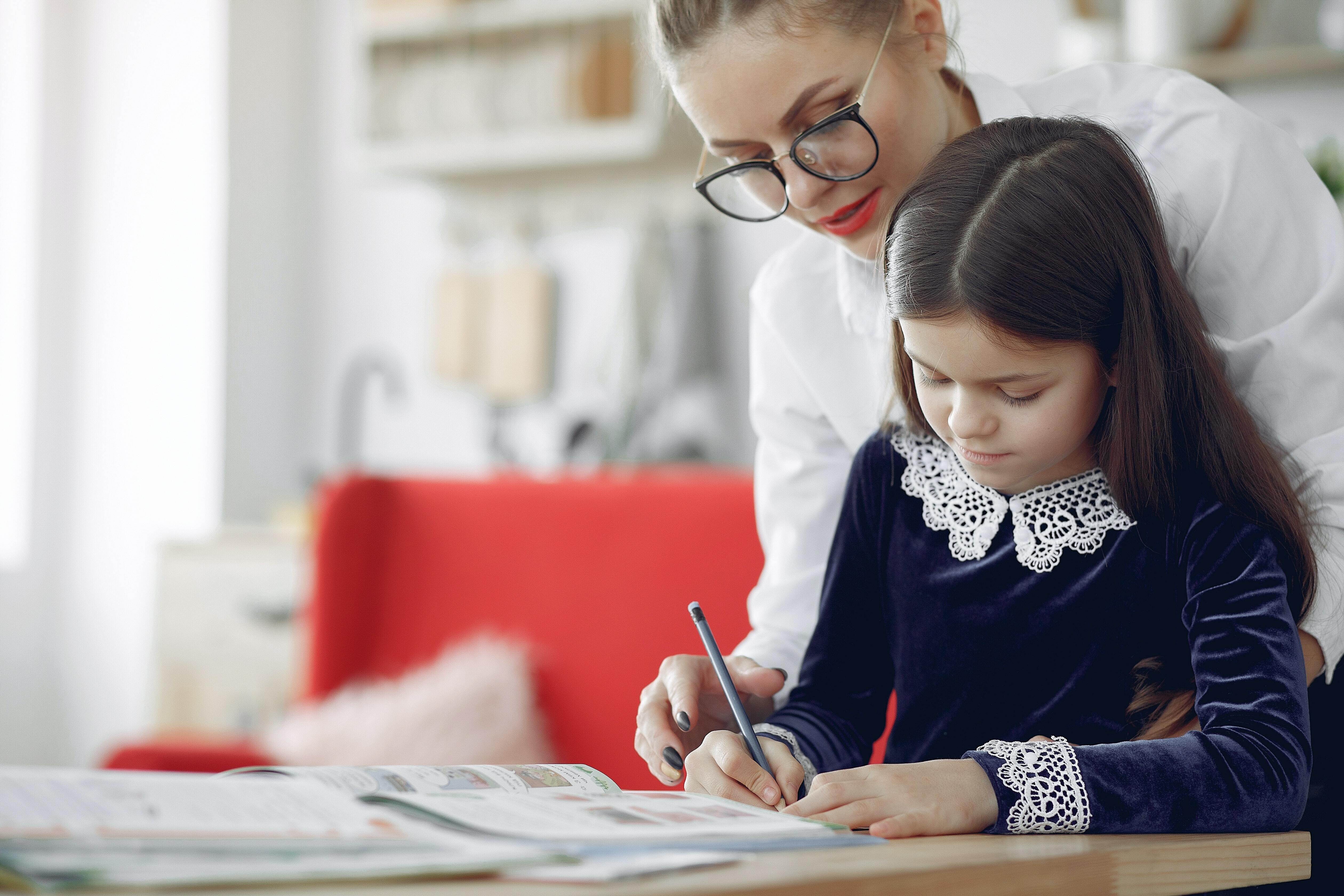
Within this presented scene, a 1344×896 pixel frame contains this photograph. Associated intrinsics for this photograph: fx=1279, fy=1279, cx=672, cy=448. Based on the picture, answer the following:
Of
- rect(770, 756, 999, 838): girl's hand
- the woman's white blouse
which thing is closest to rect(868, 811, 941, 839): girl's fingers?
rect(770, 756, 999, 838): girl's hand

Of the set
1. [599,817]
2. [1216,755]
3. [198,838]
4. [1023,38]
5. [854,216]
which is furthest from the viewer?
[1023,38]

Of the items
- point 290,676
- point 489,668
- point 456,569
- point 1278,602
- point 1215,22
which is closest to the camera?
point 1278,602

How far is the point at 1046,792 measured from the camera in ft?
2.22

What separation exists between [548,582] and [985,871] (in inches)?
46.4

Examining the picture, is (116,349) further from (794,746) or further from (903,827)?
(903,827)

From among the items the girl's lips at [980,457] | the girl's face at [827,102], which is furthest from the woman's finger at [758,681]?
the girl's face at [827,102]

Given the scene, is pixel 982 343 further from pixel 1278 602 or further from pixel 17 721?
pixel 17 721

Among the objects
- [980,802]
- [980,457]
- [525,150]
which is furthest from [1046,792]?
[525,150]

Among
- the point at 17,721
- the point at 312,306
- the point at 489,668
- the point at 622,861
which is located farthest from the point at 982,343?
the point at 17,721

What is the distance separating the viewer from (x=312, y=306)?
136 inches

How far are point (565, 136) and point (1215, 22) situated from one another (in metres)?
1.34

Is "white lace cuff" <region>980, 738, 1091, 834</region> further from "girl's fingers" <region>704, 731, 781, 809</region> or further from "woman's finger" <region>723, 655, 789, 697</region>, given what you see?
"woman's finger" <region>723, 655, 789, 697</region>

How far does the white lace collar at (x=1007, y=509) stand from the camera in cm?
87

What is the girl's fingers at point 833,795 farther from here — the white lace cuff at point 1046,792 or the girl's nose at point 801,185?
the girl's nose at point 801,185
